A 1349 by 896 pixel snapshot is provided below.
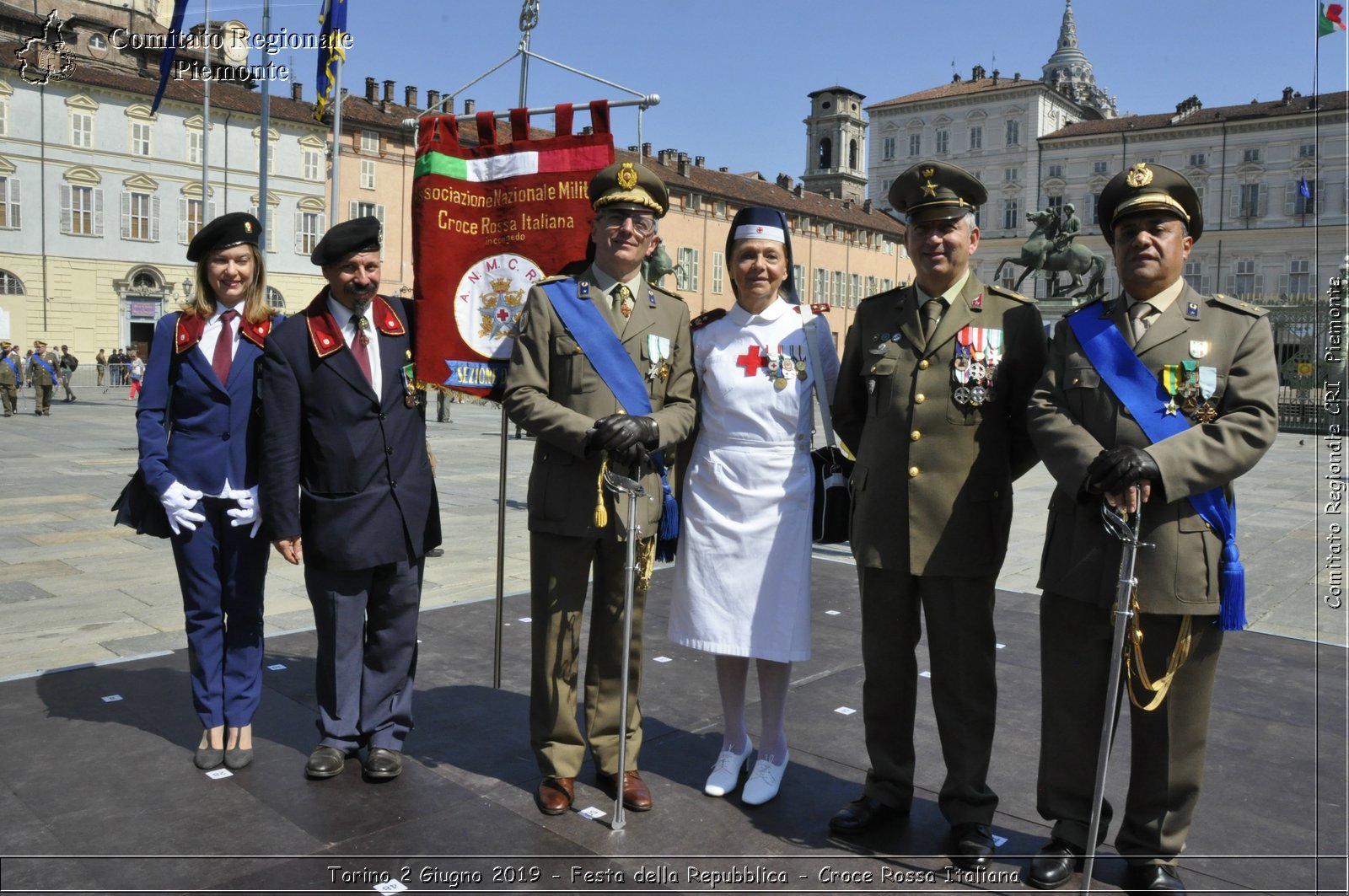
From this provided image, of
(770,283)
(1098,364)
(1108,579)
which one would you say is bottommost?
(1108,579)

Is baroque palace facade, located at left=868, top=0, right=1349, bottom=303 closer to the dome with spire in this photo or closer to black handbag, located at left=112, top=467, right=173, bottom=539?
the dome with spire

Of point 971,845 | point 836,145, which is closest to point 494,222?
point 971,845

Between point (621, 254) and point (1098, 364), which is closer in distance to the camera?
point (1098, 364)

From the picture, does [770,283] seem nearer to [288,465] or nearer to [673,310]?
[673,310]

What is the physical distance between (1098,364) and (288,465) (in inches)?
106

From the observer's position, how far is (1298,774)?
4.01m

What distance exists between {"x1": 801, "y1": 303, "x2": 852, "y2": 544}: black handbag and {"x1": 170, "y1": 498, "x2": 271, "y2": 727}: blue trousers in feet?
6.70

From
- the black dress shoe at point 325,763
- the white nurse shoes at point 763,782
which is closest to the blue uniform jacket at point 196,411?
the black dress shoe at point 325,763

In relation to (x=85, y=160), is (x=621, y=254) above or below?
below

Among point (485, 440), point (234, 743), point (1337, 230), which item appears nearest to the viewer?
point (234, 743)

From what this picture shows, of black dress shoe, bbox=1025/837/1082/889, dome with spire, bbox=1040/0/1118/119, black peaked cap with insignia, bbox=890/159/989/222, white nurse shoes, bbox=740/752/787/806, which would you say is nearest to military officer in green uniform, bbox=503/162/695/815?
white nurse shoes, bbox=740/752/787/806

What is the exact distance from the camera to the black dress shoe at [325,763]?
3.84m

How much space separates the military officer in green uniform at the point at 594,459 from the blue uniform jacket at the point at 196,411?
3.45 ft

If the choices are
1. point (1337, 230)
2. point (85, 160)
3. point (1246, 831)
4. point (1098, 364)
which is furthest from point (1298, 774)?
point (1337, 230)
